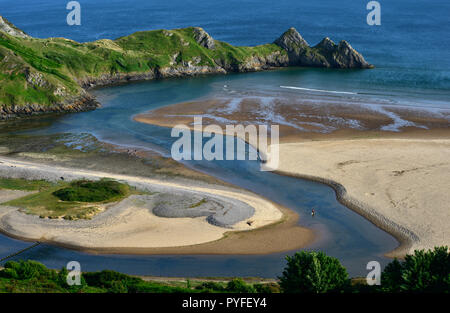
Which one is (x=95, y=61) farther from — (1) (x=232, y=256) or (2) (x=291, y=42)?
(1) (x=232, y=256)

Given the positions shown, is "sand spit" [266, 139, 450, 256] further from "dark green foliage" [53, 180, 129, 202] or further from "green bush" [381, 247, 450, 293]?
"dark green foliage" [53, 180, 129, 202]

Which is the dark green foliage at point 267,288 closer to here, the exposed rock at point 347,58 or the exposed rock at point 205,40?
the exposed rock at point 347,58

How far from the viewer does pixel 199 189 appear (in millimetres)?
58156

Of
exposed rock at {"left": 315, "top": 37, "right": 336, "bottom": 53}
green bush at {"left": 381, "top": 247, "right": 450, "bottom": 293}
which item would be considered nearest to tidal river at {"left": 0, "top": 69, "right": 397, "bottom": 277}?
green bush at {"left": 381, "top": 247, "right": 450, "bottom": 293}

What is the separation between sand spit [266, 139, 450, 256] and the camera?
47594mm

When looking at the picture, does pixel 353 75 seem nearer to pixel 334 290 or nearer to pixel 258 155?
pixel 258 155

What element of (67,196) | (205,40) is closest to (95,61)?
(205,40)

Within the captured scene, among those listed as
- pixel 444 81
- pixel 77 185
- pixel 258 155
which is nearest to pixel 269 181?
pixel 258 155

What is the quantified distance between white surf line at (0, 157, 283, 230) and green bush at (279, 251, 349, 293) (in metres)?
16.5

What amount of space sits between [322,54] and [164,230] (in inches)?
4024

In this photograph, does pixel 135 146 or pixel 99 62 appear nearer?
pixel 135 146

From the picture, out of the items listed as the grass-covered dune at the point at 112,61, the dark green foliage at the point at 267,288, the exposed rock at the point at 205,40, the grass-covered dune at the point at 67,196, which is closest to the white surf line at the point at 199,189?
the grass-covered dune at the point at 67,196

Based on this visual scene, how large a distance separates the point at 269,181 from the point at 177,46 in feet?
269

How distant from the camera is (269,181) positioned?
6112 cm
